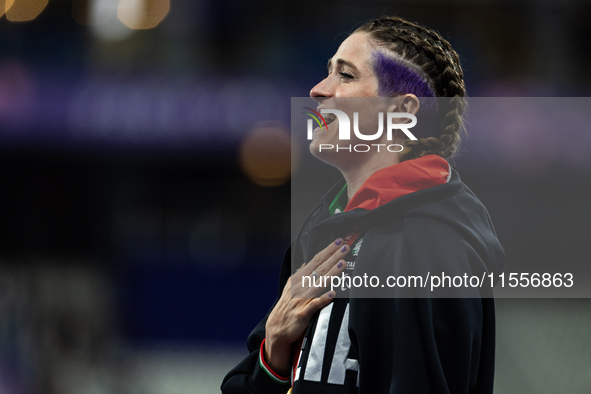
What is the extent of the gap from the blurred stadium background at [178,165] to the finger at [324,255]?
12.1 feet

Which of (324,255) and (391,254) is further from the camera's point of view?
Result: (324,255)

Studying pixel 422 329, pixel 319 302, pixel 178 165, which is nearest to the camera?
pixel 422 329

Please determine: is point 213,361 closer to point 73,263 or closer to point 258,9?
point 73,263

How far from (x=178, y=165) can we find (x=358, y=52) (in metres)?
4.16

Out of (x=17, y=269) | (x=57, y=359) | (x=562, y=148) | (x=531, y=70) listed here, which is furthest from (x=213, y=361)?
(x=531, y=70)

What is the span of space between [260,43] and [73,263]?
3.04m

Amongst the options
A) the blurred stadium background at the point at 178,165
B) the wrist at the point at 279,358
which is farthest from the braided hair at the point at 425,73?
the blurred stadium background at the point at 178,165

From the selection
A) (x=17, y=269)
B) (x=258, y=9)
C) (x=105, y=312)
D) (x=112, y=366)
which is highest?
(x=258, y=9)

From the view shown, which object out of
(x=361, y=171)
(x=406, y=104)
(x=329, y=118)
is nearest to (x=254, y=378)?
(x=361, y=171)

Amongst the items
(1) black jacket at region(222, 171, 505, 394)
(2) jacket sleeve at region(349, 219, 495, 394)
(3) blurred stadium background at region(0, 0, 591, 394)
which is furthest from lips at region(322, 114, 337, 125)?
(3) blurred stadium background at region(0, 0, 591, 394)

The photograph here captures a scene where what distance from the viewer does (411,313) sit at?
40.8 inches

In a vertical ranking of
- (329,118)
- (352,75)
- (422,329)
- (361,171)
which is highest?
(352,75)

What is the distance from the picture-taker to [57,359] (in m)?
4.65

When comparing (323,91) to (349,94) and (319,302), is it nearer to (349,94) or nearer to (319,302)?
(349,94)
